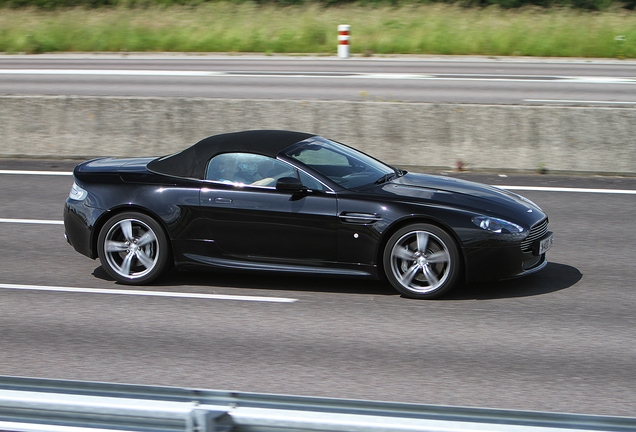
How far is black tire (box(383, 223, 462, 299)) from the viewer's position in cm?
646

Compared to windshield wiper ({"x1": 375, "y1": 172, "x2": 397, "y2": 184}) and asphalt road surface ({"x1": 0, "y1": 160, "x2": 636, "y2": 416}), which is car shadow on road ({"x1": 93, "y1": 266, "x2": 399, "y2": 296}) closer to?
asphalt road surface ({"x1": 0, "y1": 160, "x2": 636, "y2": 416})

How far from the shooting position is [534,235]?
6.69m

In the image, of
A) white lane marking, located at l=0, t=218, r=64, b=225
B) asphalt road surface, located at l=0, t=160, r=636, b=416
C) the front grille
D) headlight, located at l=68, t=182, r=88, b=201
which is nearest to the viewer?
asphalt road surface, located at l=0, t=160, r=636, b=416

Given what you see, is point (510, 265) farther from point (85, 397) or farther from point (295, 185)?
point (85, 397)

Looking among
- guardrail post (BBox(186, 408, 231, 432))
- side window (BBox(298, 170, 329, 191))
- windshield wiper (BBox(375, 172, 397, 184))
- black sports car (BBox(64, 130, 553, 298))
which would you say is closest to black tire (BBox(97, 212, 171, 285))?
black sports car (BBox(64, 130, 553, 298))

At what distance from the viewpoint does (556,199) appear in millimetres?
10367

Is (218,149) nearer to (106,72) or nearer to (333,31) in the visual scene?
(106,72)

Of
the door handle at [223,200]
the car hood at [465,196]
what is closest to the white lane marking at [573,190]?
the car hood at [465,196]

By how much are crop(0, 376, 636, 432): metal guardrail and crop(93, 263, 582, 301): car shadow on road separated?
4069 mm

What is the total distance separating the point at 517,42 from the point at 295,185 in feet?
85.8

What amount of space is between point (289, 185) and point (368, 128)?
592cm

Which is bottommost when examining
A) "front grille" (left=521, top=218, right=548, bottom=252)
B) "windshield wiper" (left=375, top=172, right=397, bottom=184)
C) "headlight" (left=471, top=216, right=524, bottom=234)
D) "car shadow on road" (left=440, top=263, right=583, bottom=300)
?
"car shadow on road" (left=440, top=263, right=583, bottom=300)

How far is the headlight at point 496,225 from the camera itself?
254 inches

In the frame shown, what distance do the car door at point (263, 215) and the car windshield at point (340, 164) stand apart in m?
0.24
